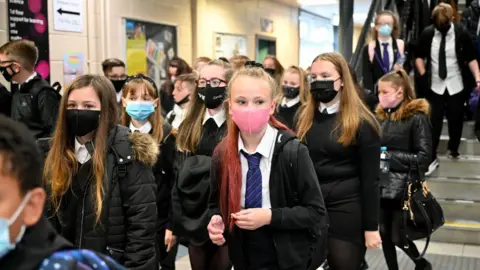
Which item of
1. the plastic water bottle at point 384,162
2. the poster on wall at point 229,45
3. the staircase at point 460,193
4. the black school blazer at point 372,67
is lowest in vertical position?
the staircase at point 460,193

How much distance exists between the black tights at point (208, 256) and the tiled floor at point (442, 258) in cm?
141

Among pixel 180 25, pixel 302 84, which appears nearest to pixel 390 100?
pixel 302 84

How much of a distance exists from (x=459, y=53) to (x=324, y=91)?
348cm

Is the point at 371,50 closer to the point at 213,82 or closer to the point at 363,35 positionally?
the point at 363,35

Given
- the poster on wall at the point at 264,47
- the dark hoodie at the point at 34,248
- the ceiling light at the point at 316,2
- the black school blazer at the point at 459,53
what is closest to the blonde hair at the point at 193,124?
the dark hoodie at the point at 34,248

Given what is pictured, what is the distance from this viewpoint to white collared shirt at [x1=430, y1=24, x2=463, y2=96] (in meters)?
6.07

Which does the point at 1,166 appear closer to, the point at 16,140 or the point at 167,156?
the point at 16,140

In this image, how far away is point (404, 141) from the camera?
4.18 m

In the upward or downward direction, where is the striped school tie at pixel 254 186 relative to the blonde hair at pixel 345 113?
downward

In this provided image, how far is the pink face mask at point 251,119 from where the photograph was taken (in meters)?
2.40

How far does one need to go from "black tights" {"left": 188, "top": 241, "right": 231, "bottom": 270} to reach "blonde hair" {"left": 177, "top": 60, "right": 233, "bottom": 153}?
1.83 ft

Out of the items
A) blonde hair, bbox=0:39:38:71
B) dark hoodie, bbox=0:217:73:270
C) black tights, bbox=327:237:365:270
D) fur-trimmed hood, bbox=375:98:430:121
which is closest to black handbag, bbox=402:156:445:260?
fur-trimmed hood, bbox=375:98:430:121

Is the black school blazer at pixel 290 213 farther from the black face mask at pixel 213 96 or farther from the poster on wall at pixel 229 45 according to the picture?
the poster on wall at pixel 229 45

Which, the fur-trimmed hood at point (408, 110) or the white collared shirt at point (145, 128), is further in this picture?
the fur-trimmed hood at point (408, 110)
